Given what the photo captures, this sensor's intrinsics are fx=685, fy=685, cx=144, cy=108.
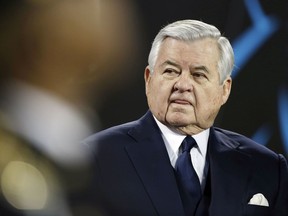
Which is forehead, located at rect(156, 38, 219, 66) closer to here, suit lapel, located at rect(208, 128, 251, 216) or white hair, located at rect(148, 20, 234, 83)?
white hair, located at rect(148, 20, 234, 83)

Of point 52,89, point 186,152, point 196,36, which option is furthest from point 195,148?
point 52,89

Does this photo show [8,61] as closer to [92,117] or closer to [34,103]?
[34,103]

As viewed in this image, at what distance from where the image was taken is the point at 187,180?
5.40 feet

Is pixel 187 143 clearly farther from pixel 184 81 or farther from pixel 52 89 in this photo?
pixel 52 89

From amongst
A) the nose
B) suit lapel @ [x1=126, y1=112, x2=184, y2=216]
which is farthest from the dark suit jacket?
the nose

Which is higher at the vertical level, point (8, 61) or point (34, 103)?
point (8, 61)

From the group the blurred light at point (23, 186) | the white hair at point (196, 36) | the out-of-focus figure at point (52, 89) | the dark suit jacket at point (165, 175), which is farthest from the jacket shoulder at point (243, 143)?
the blurred light at point (23, 186)

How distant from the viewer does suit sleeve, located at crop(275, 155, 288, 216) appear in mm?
1668

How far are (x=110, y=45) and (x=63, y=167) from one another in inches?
12.3

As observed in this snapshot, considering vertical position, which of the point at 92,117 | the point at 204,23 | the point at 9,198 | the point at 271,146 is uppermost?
the point at 204,23

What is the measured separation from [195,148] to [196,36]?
0.27m

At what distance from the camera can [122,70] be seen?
64.5 inches

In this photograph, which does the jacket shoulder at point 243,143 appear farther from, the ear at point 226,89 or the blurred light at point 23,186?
the blurred light at point 23,186

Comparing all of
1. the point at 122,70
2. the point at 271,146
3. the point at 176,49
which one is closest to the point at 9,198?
the point at 122,70
